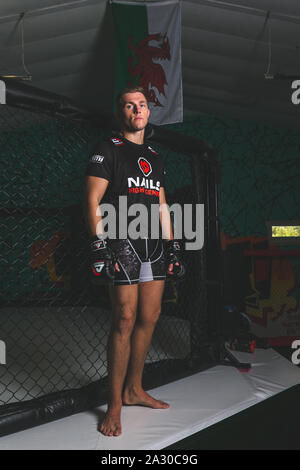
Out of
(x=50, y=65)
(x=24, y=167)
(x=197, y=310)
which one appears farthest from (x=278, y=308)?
(x=24, y=167)

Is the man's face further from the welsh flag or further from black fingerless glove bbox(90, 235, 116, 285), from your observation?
the welsh flag

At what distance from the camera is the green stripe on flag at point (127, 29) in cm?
332

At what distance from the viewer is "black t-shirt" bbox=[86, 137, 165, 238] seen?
1.58 metres

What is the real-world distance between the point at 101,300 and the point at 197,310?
7.76 ft

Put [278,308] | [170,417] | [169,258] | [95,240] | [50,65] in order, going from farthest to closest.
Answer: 1. [50,65]
2. [278,308]
3. [169,258]
4. [170,417]
5. [95,240]

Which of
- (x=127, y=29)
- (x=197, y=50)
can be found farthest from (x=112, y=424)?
(x=197, y=50)

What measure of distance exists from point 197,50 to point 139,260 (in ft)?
9.98

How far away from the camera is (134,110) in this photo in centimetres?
164

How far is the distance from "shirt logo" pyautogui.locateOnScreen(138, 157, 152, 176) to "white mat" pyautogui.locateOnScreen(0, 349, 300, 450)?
0.99 meters

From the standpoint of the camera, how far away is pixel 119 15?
3324 mm

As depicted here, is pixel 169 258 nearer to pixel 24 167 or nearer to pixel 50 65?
pixel 50 65

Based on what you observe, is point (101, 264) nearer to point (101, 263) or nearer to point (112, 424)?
point (101, 263)

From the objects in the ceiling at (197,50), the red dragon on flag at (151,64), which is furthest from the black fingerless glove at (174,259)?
the ceiling at (197,50)
